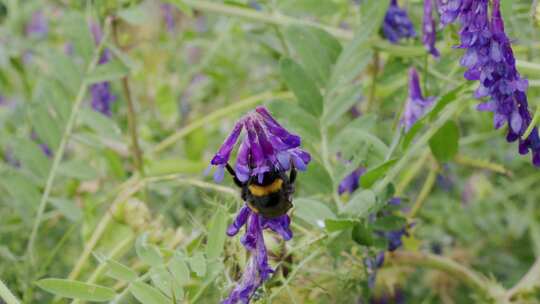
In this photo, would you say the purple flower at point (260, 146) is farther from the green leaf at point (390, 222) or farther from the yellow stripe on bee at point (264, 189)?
the green leaf at point (390, 222)

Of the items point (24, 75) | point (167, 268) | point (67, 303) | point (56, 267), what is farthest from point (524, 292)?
point (24, 75)

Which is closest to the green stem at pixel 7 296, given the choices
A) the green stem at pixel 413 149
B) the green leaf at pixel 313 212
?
the green leaf at pixel 313 212

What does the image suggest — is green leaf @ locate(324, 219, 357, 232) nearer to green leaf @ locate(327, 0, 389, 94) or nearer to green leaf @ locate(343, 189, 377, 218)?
green leaf @ locate(343, 189, 377, 218)

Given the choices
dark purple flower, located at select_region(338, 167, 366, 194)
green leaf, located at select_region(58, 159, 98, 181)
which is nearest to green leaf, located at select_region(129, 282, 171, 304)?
dark purple flower, located at select_region(338, 167, 366, 194)

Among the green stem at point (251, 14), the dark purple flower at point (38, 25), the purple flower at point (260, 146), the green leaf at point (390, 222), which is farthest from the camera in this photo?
the dark purple flower at point (38, 25)

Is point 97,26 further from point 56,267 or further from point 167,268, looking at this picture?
point 167,268

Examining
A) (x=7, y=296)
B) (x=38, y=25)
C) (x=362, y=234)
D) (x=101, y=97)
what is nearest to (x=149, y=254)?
(x=7, y=296)
